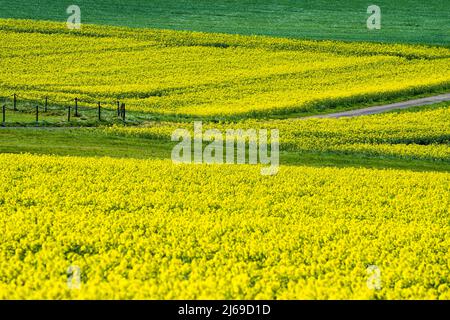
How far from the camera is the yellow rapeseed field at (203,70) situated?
61.2 m

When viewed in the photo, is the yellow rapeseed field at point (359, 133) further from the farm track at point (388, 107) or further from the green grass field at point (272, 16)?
the green grass field at point (272, 16)

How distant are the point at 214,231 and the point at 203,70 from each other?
4922 cm

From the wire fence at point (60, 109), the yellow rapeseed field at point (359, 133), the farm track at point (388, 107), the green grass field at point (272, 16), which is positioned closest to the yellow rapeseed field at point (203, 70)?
the wire fence at point (60, 109)

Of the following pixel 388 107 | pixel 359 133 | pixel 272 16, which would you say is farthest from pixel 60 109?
pixel 272 16

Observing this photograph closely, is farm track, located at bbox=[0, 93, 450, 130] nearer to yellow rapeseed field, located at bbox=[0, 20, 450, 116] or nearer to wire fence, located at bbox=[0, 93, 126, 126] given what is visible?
yellow rapeseed field, located at bbox=[0, 20, 450, 116]

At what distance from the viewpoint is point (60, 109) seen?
2089 inches

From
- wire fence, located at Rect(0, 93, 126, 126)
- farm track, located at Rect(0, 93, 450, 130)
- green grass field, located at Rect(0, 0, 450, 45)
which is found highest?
green grass field, located at Rect(0, 0, 450, 45)

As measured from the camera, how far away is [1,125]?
4572 cm

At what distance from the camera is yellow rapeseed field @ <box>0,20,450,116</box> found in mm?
61156

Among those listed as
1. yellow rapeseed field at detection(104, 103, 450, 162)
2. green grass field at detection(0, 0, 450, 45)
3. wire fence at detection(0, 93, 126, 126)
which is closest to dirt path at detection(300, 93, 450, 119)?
yellow rapeseed field at detection(104, 103, 450, 162)

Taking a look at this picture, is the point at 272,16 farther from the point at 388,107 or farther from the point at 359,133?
the point at 359,133

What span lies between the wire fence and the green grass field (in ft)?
131

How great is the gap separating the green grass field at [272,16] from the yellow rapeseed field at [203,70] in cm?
772

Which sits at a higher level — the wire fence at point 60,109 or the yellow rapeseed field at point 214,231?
the yellow rapeseed field at point 214,231
